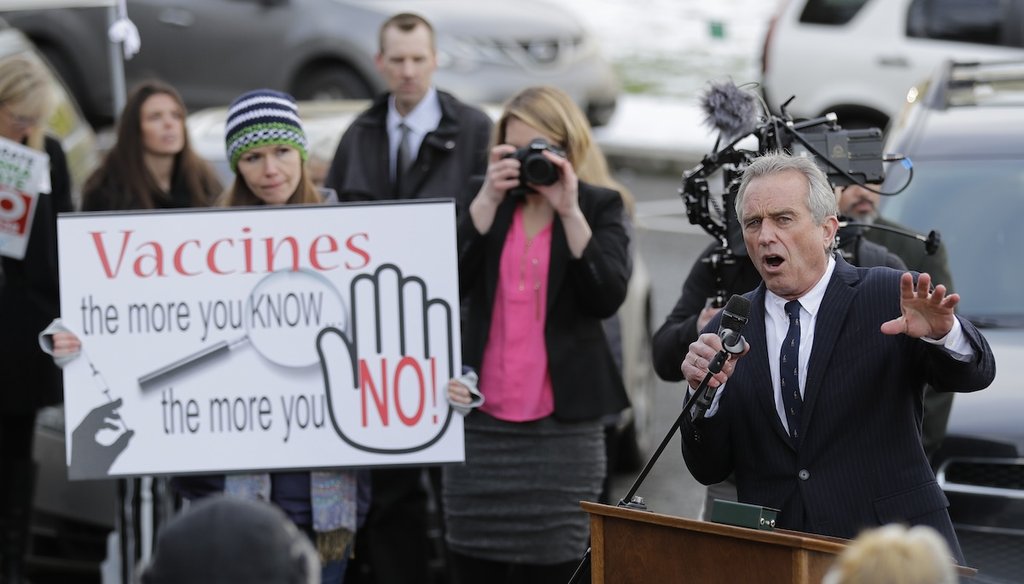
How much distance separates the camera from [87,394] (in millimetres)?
5082

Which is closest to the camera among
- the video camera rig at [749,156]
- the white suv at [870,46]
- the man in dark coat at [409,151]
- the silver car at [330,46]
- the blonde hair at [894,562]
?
the blonde hair at [894,562]

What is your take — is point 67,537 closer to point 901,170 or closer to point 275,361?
point 275,361

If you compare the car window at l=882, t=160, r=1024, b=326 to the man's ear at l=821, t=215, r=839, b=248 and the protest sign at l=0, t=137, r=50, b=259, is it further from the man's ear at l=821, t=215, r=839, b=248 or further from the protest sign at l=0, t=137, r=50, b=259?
the protest sign at l=0, t=137, r=50, b=259

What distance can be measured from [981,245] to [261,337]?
289cm

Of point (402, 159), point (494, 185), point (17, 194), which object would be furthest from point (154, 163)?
point (494, 185)

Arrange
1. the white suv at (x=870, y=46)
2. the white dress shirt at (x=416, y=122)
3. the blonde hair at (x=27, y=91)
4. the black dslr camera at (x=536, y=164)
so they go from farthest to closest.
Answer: the white suv at (x=870, y=46), the blonde hair at (x=27, y=91), the white dress shirt at (x=416, y=122), the black dslr camera at (x=536, y=164)

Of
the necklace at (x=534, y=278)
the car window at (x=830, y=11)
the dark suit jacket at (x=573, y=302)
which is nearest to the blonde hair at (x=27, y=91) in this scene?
the dark suit jacket at (x=573, y=302)

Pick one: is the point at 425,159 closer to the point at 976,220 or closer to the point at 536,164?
the point at 536,164

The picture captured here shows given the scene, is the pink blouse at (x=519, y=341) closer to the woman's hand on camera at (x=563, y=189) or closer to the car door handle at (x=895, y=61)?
the woman's hand on camera at (x=563, y=189)

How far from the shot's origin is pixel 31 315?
21.3 ft

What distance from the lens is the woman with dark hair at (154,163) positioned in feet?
21.0

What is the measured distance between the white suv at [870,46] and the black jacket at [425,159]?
7.33m

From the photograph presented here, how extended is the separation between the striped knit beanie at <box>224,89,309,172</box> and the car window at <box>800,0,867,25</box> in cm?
895

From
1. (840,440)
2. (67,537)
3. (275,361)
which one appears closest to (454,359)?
(275,361)
